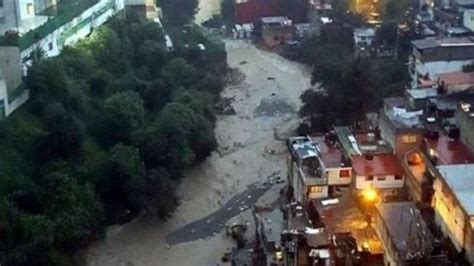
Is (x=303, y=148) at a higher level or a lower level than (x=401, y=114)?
lower

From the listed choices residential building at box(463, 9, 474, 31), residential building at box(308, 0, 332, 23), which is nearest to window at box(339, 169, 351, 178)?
residential building at box(463, 9, 474, 31)

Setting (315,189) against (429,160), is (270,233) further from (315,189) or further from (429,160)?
(429,160)

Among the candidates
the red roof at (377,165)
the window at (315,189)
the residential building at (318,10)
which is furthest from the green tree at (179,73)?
the residential building at (318,10)

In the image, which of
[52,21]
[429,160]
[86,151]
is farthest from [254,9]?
[429,160]

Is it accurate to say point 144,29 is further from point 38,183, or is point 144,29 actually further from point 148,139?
point 38,183

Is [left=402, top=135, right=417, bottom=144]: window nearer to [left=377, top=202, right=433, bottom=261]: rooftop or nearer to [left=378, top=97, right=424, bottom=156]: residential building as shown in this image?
[left=378, top=97, right=424, bottom=156]: residential building
